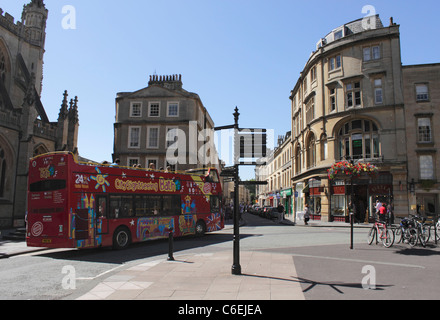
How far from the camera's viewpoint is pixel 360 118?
28.6 meters

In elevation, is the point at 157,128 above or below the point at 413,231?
above

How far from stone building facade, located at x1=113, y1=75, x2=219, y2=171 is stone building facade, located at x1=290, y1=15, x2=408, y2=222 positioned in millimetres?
12517

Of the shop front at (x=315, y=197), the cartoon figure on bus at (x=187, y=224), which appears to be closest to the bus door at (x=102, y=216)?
the cartoon figure on bus at (x=187, y=224)

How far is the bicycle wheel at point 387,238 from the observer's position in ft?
38.6

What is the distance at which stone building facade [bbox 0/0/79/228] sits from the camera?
71.2 ft

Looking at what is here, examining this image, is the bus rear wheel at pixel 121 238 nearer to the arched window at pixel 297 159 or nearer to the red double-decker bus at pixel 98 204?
the red double-decker bus at pixel 98 204

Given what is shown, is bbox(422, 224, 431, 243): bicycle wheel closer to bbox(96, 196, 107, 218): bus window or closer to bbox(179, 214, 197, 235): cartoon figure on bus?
bbox(179, 214, 197, 235): cartoon figure on bus

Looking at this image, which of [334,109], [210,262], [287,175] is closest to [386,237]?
[210,262]

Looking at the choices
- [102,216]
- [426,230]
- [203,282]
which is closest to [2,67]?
[102,216]

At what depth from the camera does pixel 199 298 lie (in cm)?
564

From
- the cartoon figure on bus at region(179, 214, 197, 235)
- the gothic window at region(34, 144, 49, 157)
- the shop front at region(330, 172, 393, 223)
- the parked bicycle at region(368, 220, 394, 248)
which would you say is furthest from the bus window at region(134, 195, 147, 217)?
the shop front at region(330, 172, 393, 223)

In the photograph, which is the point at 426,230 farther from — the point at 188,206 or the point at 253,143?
A: the point at 188,206

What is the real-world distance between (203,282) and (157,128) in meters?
27.9
